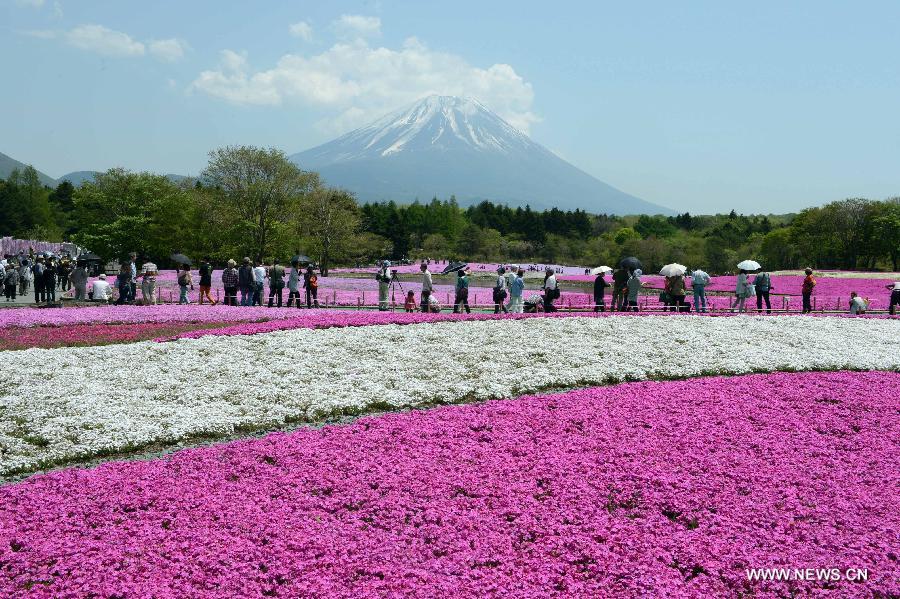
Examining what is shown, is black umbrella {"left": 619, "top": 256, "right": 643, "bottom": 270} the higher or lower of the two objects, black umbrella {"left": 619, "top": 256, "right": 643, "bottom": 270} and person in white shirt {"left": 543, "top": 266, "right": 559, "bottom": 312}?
the higher

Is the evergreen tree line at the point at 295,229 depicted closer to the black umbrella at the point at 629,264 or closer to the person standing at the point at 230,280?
the person standing at the point at 230,280

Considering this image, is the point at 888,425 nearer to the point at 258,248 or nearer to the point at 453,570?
the point at 453,570

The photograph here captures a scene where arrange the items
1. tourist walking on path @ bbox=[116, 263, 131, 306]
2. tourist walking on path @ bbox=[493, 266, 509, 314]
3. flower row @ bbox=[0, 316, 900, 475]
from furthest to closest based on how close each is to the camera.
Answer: tourist walking on path @ bbox=[116, 263, 131, 306], tourist walking on path @ bbox=[493, 266, 509, 314], flower row @ bbox=[0, 316, 900, 475]

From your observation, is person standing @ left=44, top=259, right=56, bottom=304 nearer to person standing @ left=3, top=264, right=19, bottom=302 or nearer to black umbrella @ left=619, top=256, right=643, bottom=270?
person standing @ left=3, top=264, right=19, bottom=302

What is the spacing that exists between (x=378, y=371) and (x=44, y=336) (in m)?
12.0

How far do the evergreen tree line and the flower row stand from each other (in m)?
48.5

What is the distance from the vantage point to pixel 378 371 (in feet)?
50.3

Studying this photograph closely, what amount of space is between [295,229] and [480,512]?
6484 centimetres

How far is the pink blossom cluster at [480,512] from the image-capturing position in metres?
6.32

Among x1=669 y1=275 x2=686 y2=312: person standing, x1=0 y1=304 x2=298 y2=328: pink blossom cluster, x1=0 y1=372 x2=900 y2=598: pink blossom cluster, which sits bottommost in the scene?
x1=0 y1=372 x2=900 y2=598: pink blossom cluster

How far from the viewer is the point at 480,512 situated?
775 centimetres

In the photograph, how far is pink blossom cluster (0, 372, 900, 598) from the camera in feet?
20.7

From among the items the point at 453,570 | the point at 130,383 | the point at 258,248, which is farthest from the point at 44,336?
the point at 258,248

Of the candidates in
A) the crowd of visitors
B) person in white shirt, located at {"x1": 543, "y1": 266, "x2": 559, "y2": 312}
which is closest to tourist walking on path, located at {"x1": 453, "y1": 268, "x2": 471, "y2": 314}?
the crowd of visitors
